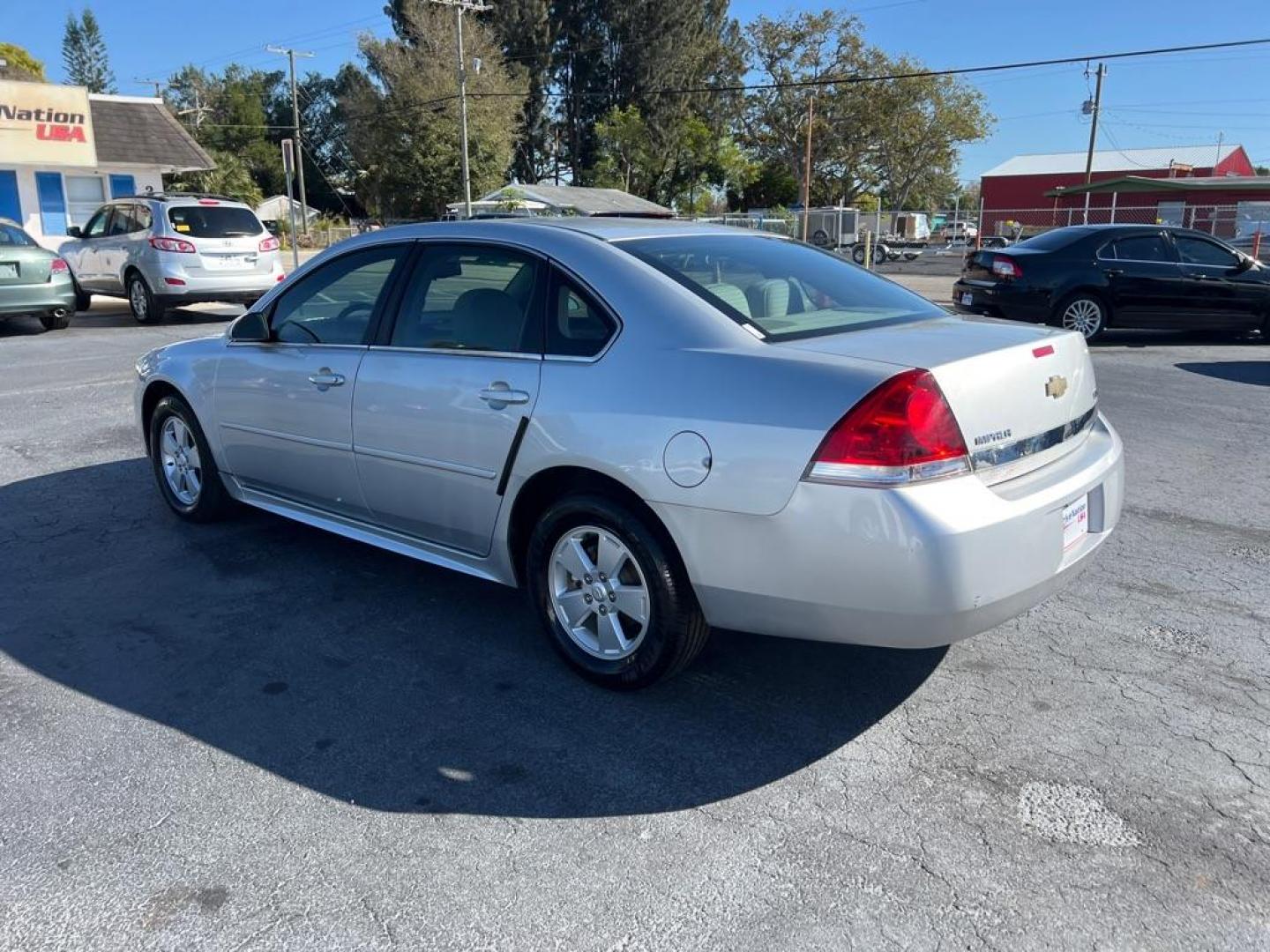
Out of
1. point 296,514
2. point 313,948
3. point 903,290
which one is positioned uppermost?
point 903,290

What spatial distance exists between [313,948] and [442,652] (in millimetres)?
1572

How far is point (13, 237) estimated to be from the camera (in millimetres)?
13047

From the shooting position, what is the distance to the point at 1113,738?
320 centimetres

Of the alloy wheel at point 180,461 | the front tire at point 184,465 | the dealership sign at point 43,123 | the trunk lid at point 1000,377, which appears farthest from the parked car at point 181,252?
the trunk lid at point 1000,377

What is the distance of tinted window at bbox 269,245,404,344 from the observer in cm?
427

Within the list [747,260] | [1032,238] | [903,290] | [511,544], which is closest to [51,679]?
[511,544]

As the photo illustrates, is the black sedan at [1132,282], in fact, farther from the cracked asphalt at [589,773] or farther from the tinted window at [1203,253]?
the cracked asphalt at [589,773]

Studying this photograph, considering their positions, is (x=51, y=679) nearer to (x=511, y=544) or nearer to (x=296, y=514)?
(x=296, y=514)

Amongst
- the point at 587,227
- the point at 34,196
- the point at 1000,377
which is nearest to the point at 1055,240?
the point at 587,227

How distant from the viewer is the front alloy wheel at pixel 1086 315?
12.6 metres

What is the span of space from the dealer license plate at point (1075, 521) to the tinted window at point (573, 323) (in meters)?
1.55

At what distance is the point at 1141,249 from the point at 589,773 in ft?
39.9

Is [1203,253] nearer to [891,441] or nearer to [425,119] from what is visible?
[891,441]

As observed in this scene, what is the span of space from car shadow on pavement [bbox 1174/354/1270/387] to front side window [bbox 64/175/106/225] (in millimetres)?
22783
